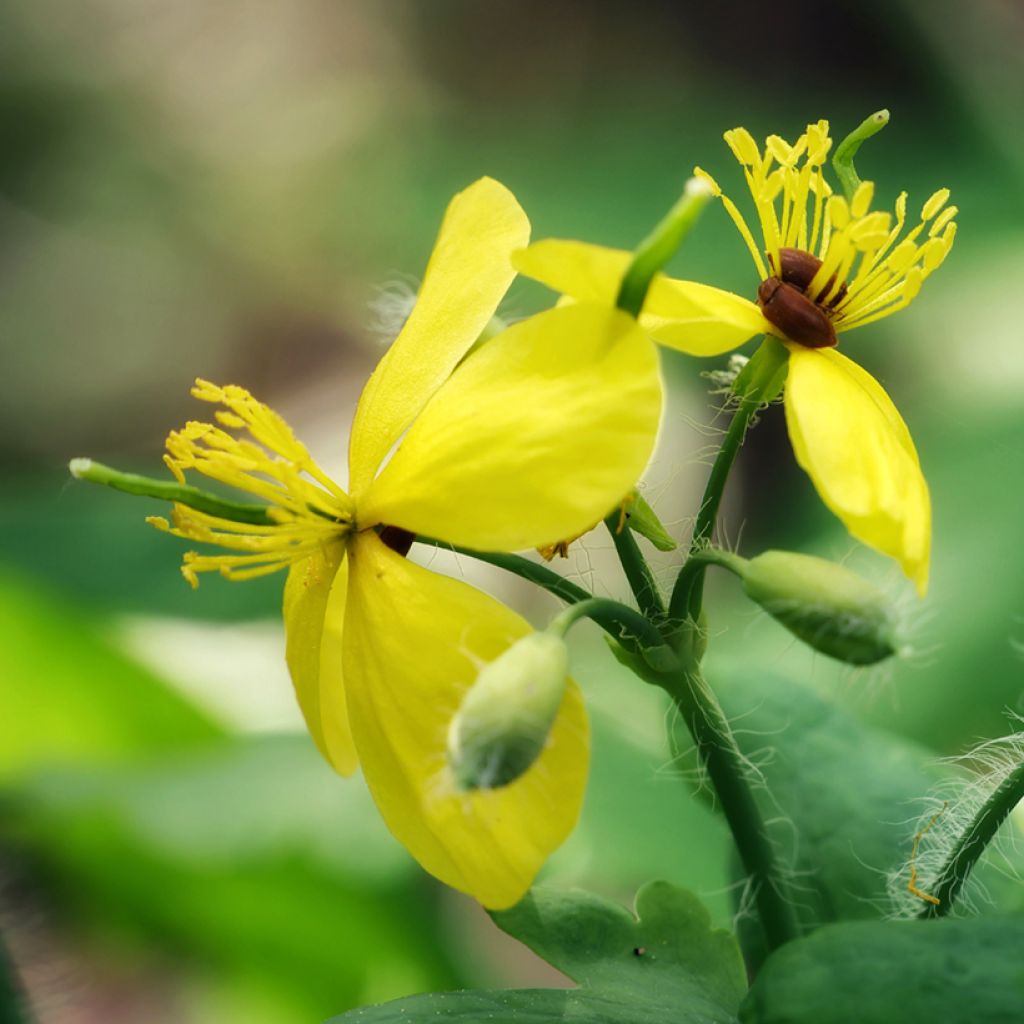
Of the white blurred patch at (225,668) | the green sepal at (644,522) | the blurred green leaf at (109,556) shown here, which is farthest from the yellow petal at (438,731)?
the blurred green leaf at (109,556)

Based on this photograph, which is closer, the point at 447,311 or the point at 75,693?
the point at 447,311

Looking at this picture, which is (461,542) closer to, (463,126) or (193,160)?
(463,126)

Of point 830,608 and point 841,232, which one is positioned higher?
point 841,232

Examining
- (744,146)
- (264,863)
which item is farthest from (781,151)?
(264,863)

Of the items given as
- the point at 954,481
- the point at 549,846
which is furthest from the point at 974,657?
the point at 549,846

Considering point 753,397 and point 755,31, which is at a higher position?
point 755,31

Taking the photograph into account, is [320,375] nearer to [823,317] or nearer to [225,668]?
[225,668]

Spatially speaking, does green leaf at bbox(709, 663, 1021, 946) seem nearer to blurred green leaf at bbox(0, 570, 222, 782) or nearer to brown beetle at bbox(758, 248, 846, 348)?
brown beetle at bbox(758, 248, 846, 348)
